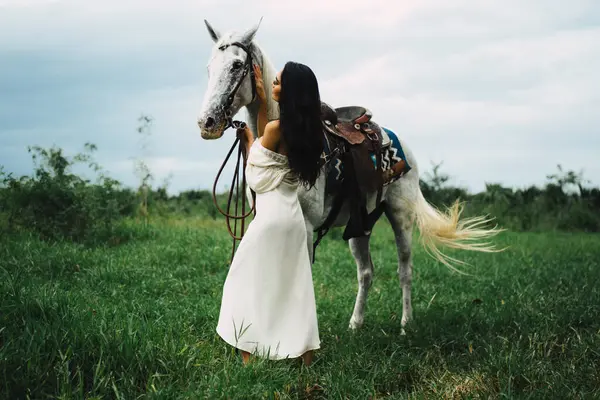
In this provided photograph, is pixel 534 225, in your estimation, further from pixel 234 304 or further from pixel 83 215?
pixel 234 304

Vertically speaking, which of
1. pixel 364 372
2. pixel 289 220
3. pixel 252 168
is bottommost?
pixel 364 372

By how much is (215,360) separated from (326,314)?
216 centimetres

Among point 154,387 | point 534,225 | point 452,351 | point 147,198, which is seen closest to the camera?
point 154,387

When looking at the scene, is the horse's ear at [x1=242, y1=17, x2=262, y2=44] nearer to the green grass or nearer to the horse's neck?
the horse's neck

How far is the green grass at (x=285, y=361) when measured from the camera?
11.3 ft

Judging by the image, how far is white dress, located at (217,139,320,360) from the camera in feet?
12.6

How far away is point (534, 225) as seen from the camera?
587 inches

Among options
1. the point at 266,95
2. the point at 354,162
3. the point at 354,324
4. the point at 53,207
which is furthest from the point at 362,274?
the point at 53,207

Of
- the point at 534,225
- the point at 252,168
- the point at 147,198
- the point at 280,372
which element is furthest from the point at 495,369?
the point at 534,225

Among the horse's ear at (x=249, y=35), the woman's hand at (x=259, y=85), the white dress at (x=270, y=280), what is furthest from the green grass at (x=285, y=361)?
the horse's ear at (x=249, y=35)

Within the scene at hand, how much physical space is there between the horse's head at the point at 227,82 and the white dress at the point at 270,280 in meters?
0.34

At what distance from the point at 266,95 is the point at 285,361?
185 cm

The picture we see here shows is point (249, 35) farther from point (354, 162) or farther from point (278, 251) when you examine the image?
point (278, 251)

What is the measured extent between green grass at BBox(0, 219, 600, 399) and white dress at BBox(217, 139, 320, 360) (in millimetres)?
173
